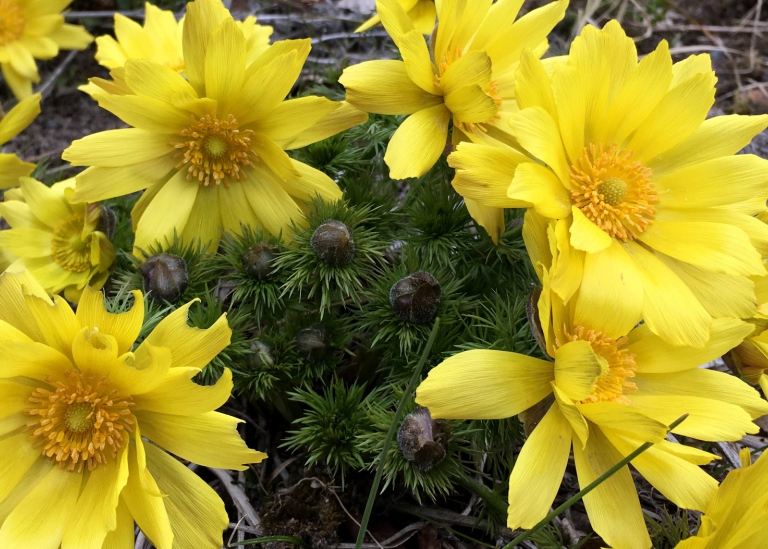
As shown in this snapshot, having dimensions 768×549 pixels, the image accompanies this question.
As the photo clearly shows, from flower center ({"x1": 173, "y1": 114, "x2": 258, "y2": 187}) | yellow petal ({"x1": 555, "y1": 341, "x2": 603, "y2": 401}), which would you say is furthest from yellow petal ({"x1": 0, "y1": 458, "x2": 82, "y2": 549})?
yellow petal ({"x1": 555, "y1": 341, "x2": 603, "y2": 401})

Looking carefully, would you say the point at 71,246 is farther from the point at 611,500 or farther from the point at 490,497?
the point at 611,500

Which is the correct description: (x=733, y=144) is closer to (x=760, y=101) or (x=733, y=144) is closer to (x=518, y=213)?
(x=518, y=213)

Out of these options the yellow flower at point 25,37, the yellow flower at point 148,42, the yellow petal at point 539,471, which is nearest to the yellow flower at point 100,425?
the yellow petal at point 539,471

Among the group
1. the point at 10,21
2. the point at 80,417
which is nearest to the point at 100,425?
the point at 80,417

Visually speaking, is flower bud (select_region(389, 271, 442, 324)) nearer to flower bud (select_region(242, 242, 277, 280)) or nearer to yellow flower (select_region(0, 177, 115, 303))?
flower bud (select_region(242, 242, 277, 280))

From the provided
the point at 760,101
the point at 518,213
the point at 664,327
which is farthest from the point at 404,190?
the point at 760,101

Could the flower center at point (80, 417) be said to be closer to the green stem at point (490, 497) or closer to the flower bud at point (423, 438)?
the flower bud at point (423, 438)
